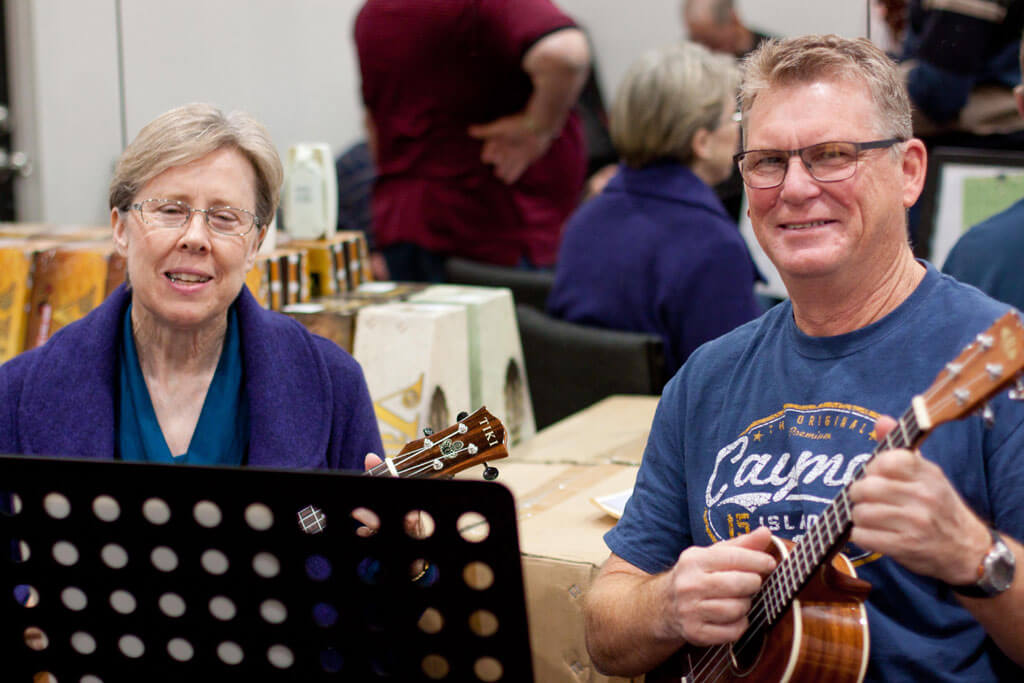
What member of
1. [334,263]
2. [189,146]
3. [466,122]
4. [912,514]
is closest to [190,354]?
[189,146]

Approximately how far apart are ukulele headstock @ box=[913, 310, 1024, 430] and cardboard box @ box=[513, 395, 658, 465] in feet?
3.93

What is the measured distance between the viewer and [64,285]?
2.48 m

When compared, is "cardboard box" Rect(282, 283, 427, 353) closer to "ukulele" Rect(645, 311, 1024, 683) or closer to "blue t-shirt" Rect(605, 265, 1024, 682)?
"blue t-shirt" Rect(605, 265, 1024, 682)

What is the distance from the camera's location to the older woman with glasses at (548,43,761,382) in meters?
2.54

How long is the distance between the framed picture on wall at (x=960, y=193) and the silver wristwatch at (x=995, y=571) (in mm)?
1796

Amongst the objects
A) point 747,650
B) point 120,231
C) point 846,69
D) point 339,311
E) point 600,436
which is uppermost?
point 846,69

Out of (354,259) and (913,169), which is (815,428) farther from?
(354,259)

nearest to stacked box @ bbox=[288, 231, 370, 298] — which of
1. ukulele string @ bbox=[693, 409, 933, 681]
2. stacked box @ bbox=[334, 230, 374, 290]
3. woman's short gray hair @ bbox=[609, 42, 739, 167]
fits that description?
stacked box @ bbox=[334, 230, 374, 290]

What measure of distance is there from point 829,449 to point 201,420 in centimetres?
92

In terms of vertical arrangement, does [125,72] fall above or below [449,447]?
above

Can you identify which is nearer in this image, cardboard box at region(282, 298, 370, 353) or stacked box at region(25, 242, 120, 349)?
cardboard box at region(282, 298, 370, 353)

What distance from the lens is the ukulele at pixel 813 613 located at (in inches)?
41.4

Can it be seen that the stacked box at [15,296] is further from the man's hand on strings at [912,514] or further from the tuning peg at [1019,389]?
the tuning peg at [1019,389]

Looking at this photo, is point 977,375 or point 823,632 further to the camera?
point 823,632
